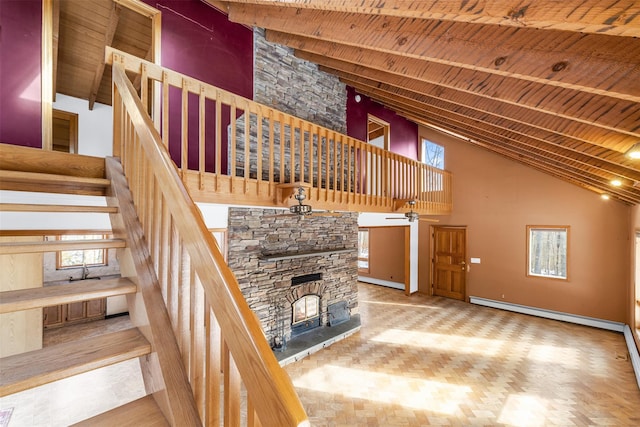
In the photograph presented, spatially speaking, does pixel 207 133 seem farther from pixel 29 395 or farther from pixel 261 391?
pixel 29 395

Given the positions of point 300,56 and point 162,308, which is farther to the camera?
point 300,56

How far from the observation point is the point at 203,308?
1.20m

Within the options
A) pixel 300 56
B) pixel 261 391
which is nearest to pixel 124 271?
pixel 261 391

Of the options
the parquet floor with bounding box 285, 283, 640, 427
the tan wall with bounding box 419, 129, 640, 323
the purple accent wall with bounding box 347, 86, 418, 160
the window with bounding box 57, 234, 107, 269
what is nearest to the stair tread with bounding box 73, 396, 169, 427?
the parquet floor with bounding box 285, 283, 640, 427

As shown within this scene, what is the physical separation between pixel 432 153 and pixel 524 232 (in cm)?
308

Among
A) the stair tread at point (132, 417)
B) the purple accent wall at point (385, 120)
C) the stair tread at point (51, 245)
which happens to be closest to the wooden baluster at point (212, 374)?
the stair tread at point (132, 417)

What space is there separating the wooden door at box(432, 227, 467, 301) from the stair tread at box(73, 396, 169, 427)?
7.82 meters

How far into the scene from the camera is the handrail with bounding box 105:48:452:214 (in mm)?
2564

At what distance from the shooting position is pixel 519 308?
6.72m

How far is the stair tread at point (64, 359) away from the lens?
995 mm

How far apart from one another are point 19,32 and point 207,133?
186cm

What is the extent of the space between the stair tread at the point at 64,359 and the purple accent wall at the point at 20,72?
257 centimetres

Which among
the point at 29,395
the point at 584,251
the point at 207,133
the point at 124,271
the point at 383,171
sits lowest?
the point at 29,395

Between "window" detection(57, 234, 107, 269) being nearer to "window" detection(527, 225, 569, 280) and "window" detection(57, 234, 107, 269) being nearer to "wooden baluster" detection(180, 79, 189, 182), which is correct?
"wooden baluster" detection(180, 79, 189, 182)
